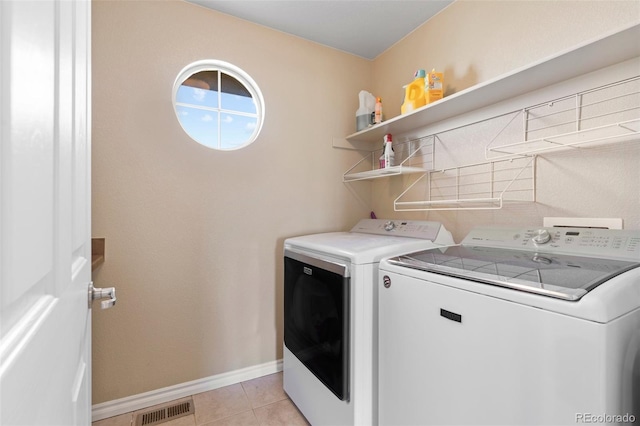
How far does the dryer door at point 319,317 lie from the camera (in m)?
1.40

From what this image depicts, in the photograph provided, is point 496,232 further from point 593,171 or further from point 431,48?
point 431,48

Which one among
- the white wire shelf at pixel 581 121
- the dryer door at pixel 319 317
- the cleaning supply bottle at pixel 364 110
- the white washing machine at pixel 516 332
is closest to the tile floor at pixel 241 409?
the dryer door at pixel 319 317

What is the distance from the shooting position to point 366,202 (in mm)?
2588

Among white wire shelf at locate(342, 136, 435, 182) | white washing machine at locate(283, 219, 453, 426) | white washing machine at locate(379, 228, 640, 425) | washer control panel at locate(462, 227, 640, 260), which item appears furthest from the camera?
white wire shelf at locate(342, 136, 435, 182)

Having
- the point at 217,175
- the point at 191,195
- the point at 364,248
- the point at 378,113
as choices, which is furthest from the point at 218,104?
the point at 364,248

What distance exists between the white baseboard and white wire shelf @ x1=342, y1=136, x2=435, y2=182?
158cm

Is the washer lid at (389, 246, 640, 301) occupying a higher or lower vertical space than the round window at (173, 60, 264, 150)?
lower

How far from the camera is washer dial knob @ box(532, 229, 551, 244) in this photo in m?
1.26

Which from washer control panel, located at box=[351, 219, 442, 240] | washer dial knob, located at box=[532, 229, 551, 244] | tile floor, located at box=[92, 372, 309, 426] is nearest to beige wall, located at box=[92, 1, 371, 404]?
tile floor, located at box=[92, 372, 309, 426]

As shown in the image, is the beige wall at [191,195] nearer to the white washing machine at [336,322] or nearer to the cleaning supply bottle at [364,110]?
the cleaning supply bottle at [364,110]

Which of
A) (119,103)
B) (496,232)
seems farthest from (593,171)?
(119,103)

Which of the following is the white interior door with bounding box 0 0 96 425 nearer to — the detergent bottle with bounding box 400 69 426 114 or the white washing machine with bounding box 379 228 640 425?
the white washing machine with bounding box 379 228 640 425

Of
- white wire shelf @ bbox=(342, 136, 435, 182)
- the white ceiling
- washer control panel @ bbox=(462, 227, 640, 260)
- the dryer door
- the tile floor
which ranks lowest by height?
the tile floor

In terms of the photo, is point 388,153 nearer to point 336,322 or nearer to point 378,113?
point 378,113
